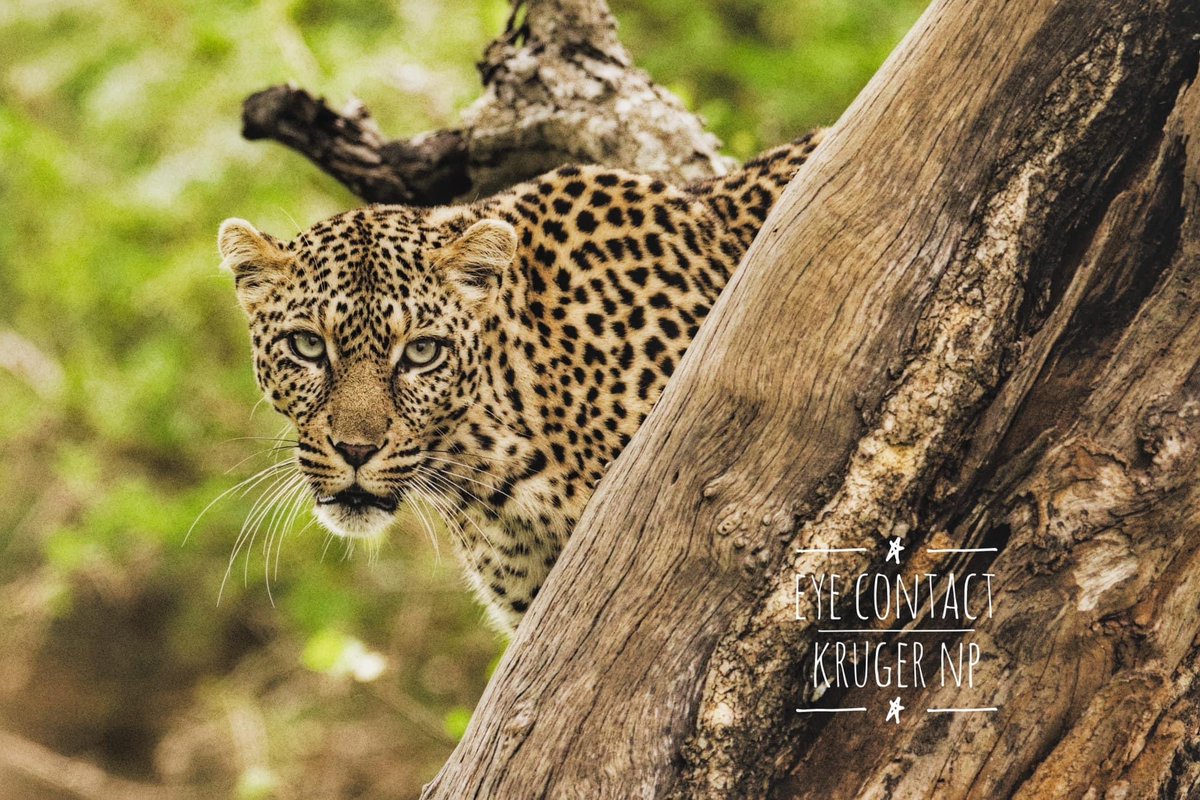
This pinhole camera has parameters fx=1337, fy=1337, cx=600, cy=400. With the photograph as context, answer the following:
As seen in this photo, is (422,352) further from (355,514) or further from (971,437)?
(971,437)

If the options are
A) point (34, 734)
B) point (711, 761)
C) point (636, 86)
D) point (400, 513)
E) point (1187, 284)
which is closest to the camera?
point (1187, 284)

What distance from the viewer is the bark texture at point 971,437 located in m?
3.09

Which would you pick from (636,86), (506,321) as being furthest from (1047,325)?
(636,86)

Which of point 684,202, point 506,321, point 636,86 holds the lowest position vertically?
point 506,321

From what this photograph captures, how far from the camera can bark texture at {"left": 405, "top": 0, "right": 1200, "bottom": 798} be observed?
3086mm

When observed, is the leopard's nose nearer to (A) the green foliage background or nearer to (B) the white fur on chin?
(B) the white fur on chin

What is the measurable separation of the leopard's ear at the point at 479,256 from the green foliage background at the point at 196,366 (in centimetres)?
353

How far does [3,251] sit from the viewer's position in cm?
1159

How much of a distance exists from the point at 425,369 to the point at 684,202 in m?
1.27

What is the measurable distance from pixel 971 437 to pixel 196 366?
337 inches

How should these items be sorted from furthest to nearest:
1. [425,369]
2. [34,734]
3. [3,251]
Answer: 1. [34,734]
2. [3,251]
3. [425,369]

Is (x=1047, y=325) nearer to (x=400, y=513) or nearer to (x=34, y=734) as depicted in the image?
(x=400, y=513)

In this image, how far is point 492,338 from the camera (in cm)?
481

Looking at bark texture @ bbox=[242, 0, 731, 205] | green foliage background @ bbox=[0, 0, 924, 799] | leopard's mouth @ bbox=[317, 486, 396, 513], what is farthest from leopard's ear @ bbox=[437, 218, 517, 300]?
green foliage background @ bbox=[0, 0, 924, 799]
